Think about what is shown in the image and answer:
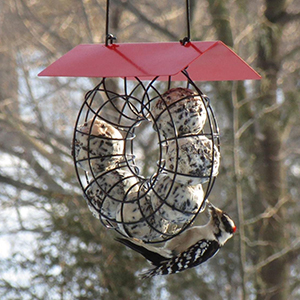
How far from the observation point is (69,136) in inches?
171

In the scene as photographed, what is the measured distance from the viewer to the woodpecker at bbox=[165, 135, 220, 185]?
4.21 feet

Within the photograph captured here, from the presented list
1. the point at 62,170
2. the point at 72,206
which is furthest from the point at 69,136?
the point at 72,206

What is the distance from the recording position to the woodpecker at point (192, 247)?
5.28ft

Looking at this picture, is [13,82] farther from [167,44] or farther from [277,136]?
[167,44]

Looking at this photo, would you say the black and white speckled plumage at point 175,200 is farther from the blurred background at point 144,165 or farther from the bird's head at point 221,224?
the blurred background at point 144,165

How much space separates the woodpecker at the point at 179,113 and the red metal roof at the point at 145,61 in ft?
0.30

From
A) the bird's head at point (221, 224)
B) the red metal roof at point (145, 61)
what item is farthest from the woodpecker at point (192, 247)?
the red metal roof at point (145, 61)

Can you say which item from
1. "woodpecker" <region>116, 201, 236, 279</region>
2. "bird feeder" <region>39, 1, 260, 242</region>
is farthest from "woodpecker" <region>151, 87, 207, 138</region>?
"woodpecker" <region>116, 201, 236, 279</region>

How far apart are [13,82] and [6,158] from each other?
0.67m

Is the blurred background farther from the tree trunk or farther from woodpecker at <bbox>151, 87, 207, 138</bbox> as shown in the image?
woodpecker at <bbox>151, 87, 207, 138</bbox>

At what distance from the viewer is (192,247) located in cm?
172

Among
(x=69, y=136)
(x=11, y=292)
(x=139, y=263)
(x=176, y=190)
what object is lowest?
(x=176, y=190)

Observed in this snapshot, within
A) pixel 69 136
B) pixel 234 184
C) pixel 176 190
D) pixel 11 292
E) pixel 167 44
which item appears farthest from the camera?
pixel 69 136

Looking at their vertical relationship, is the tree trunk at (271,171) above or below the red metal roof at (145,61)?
above
